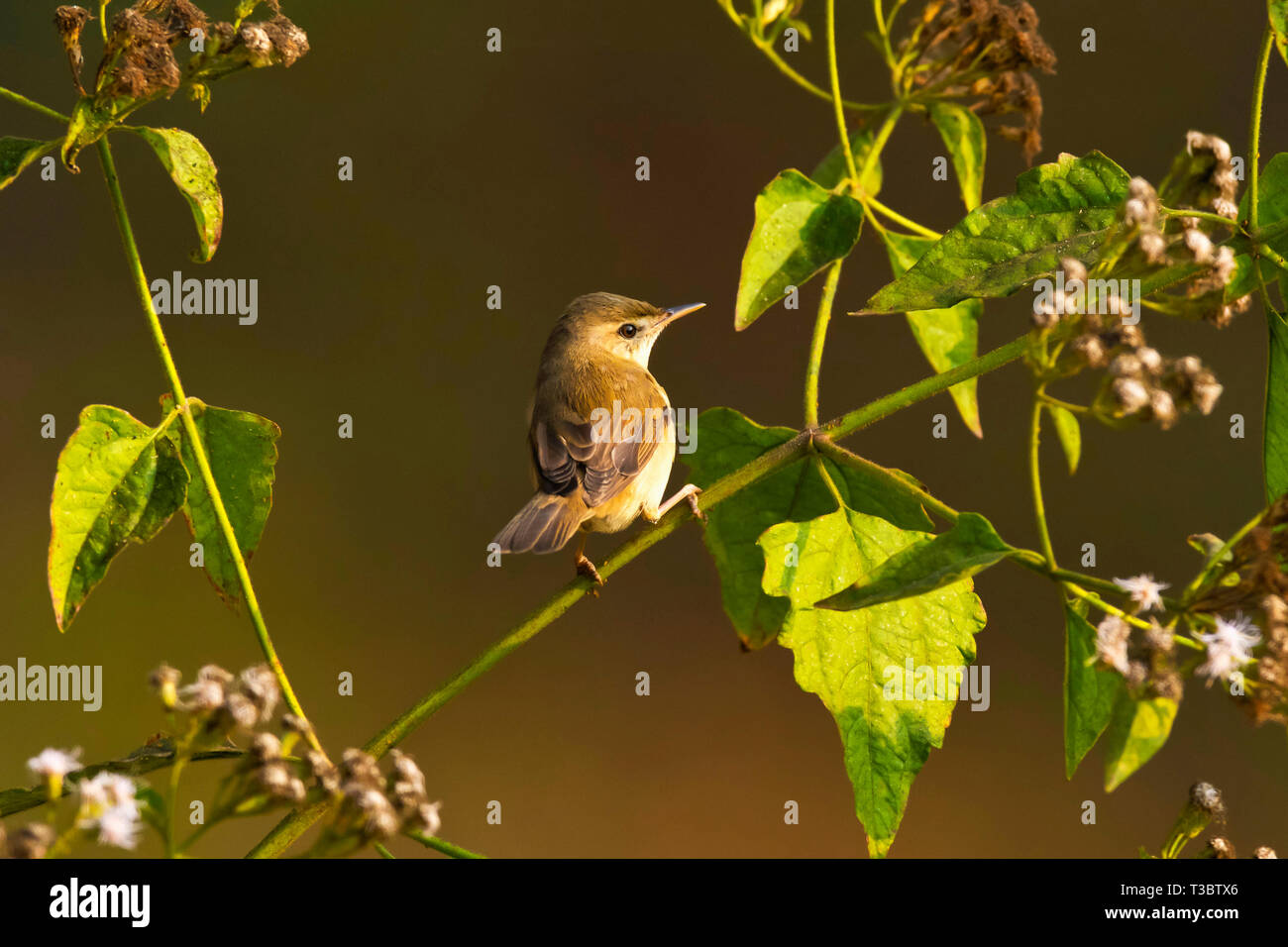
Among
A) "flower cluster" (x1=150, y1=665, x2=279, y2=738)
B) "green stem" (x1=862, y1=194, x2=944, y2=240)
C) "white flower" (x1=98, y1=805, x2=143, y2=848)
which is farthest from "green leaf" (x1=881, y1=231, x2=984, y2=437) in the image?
"white flower" (x1=98, y1=805, x2=143, y2=848)

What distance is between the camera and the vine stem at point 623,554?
1.04 m

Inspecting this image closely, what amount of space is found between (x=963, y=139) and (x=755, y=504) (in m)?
0.62

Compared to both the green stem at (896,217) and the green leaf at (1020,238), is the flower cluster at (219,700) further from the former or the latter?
the green stem at (896,217)

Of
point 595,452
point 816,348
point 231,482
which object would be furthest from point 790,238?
point 595,452

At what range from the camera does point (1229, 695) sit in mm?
975

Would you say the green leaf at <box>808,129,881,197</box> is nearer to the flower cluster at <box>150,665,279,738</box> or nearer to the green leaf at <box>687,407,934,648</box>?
the green leaf at <box>687,407,934,648</box>

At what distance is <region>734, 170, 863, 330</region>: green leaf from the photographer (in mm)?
1319

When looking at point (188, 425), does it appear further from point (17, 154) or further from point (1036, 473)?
point (1036, 473)

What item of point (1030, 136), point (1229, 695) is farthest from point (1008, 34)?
point (1229, 695)

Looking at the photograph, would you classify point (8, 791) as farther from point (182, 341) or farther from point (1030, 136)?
point (182, 341)

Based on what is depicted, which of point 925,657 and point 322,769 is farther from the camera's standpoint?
point 925,657

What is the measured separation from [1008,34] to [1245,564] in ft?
2.88

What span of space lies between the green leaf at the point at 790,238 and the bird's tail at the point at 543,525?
0.83 metres

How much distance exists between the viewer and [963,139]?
5.36 feet
